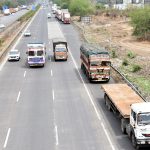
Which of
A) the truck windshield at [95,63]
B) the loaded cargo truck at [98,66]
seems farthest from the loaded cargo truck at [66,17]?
the truck windshield at [95,63]

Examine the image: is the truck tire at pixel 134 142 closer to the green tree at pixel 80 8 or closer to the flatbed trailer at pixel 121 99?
the flatbed trailer at pixel 121 99

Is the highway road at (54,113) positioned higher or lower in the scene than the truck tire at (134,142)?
lower

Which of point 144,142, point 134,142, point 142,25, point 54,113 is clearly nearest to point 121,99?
point 54,113

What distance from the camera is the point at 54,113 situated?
36469 millimetres

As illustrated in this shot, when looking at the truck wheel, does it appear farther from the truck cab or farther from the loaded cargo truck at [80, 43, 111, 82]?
the loaded cargo truck at [80, 43, 111, 82]

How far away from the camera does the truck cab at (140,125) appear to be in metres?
26.0

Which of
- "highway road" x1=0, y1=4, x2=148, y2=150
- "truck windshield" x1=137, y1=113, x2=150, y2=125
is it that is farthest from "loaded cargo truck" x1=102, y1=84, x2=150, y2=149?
"highway road" x1=0, y1=4, x2=148, y2=150

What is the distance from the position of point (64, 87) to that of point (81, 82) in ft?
10.0

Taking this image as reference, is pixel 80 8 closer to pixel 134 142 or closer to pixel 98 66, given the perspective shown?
pixel 98 66

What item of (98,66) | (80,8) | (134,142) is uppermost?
(98,66)

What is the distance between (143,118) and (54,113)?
37.7 ft

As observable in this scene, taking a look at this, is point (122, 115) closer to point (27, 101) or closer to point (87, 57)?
point (27, 101)

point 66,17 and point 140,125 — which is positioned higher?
point 140,125

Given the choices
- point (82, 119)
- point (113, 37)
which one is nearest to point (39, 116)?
point (82, 119)
